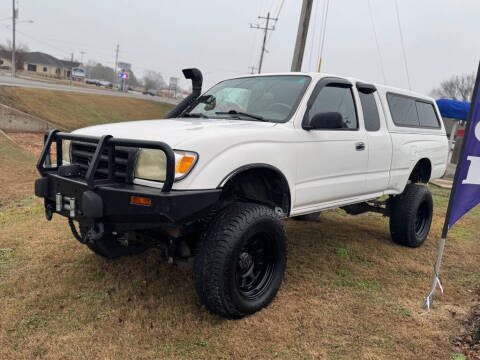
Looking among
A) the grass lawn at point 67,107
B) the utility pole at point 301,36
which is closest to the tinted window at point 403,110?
Answer: the utility pole at point 301,36

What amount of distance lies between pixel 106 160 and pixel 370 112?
2939 mm

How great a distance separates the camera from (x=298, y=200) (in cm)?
339

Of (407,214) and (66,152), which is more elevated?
(66,152)

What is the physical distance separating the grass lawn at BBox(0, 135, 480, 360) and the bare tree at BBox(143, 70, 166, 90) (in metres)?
96.2

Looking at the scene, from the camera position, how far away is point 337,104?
3918mm

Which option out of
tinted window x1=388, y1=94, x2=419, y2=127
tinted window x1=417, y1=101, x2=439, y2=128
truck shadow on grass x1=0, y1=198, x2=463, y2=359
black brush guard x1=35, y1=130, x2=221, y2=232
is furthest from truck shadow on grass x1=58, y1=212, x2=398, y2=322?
tinted window x1=417, y1=101, x2=439, y2=128

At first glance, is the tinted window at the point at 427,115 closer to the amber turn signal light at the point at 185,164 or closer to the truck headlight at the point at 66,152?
the amber turn signal light at the point at 185,164

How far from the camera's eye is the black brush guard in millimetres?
2400

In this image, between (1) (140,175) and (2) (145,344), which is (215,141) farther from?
(2) (145,344)

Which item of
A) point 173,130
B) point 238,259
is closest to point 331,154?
point 238,259

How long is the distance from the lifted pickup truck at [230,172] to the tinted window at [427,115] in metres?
0.81

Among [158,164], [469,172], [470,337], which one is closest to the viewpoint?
[158,164]

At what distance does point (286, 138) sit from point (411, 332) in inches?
70.3

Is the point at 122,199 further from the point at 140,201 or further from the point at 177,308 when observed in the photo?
the point at 177,308
